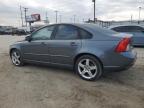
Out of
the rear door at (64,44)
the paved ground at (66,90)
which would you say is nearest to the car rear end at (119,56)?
the paved ground at (66,90)

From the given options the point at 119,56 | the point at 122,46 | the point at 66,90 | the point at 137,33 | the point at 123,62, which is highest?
the point at 137,33

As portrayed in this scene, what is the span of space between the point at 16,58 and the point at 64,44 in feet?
7.78

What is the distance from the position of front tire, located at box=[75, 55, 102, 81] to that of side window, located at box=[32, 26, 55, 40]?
4.55 ft

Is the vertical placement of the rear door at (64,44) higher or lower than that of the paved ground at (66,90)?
higher

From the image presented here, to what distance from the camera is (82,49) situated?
20.5 ft

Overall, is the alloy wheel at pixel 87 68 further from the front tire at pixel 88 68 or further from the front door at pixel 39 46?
the front door at pixel 39 46

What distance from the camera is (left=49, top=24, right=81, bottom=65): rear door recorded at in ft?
21.1

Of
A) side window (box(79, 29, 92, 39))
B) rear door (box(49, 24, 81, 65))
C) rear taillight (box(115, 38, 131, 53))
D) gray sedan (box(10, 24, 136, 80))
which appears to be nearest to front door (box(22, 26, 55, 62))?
gray sedan (box(10, 24, 136, 80))

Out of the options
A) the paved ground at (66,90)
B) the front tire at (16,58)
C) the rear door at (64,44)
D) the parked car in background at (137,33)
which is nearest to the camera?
the paved ground at (66,90)

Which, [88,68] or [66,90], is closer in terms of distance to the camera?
[66,90]

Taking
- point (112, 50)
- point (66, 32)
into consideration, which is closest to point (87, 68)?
point (112, 50)

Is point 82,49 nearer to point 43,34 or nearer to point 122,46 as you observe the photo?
point 122,46

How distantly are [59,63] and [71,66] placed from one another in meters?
0.42

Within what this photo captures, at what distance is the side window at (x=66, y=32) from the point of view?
21.7 ft
